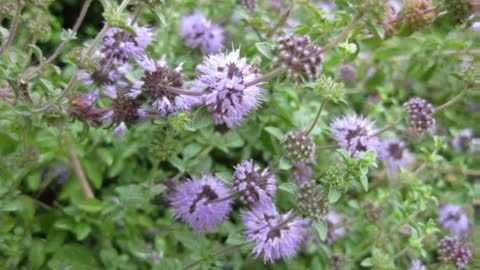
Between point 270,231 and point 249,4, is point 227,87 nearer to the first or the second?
point 270,231

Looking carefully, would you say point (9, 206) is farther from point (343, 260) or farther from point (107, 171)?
point (343, 260)

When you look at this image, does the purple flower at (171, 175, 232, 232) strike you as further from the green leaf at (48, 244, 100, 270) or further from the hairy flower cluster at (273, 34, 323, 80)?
the hairy flower cluster at (273, 34, 323, 80)

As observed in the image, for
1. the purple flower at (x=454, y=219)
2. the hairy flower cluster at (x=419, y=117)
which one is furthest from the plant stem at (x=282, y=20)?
the purple flower at (x=454, y=219)

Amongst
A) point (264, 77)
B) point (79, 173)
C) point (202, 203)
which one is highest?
point (264, 77)

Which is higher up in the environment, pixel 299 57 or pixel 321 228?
pixel 299 57

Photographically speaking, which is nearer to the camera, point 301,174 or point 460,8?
point 460,8

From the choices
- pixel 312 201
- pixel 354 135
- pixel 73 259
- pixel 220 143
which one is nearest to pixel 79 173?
pixel 73 259

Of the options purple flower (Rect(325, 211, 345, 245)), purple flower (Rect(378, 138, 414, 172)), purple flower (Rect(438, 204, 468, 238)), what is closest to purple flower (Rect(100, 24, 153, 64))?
purple flower (Rect(325, 211, 345, 245))

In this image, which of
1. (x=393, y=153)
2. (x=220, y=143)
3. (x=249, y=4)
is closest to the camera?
(x=220, y=143)

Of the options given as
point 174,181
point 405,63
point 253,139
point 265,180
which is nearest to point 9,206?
point 174,181
